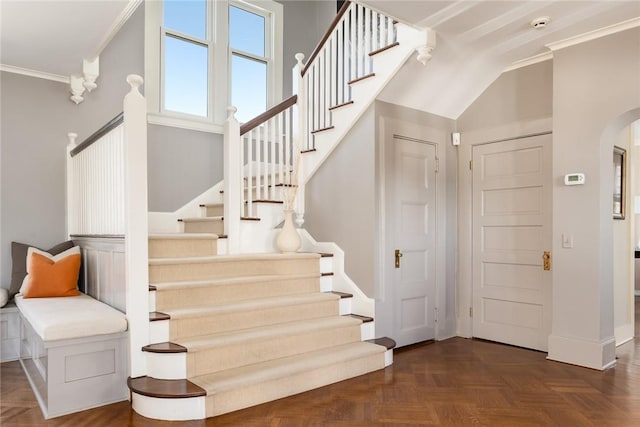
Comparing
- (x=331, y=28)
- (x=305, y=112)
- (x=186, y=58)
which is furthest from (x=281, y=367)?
(x=186, y=58)

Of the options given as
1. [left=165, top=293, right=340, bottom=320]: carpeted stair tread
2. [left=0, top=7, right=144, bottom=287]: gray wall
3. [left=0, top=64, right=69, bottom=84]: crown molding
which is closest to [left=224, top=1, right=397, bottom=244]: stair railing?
[left=165, top=293, right=340, bottom=320]: carpeted stair tread

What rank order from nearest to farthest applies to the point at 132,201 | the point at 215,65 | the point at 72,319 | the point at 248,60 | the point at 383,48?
the point at 72,319
the point at 132,201
the point at 383,48
the point at 215,65
the point at 248,60

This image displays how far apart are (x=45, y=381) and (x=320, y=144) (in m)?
2.97

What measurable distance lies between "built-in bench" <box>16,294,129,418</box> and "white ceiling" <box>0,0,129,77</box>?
2021 mm

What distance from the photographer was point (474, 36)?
12.0 ft

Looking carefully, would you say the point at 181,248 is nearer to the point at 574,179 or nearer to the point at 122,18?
the point at 122,18

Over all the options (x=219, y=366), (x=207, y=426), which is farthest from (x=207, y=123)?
(x=207, y=426)

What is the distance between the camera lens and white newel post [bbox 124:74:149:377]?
9.58ft

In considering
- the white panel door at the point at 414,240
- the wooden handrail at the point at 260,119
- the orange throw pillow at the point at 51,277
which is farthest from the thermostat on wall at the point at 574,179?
the orange throw pillow at the point at 51,277

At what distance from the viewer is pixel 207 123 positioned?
5.49 meters

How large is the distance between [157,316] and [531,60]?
3.86 meters

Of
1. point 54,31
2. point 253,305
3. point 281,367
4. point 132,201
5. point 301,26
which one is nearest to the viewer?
point 132,201

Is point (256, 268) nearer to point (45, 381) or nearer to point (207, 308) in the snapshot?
point (207, 308)

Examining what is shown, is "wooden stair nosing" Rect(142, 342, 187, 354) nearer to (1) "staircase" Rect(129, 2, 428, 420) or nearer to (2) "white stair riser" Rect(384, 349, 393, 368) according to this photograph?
(1) "staircase" Rect(129, 2, 428, 420)
